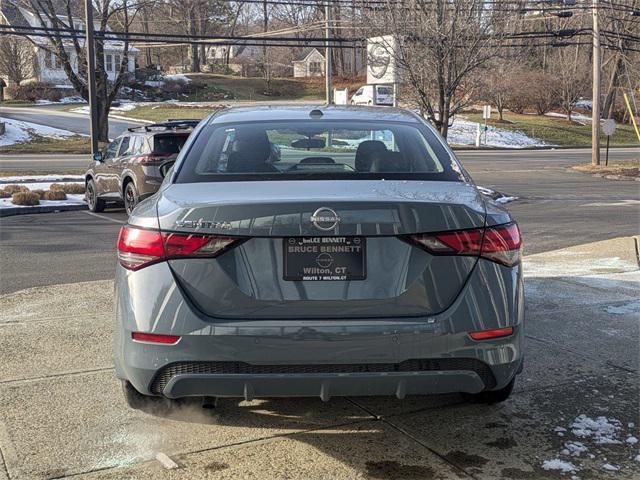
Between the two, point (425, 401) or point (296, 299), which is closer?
point (296, 299)

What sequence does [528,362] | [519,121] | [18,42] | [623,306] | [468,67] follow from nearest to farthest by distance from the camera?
[528,362] < [623,306] < [468,67] < [519,121] < [18,42]

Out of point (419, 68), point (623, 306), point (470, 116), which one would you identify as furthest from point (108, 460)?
point (470, 116)

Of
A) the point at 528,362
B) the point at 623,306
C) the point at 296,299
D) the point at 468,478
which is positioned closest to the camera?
the point at 296,299

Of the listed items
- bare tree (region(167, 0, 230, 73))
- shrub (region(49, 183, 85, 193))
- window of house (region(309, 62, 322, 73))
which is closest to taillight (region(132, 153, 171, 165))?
shrub (region(49, 183, 85, 193))

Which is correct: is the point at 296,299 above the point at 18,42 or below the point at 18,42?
below

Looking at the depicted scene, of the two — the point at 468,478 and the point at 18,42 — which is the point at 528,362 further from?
the point at 18,42

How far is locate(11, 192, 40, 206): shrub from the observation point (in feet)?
47.4

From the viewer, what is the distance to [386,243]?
314cm

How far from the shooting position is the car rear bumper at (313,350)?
309 centimetres

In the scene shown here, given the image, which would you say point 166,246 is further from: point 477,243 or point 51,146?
point 51,146

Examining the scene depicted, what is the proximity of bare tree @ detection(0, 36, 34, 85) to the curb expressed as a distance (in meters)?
49.3

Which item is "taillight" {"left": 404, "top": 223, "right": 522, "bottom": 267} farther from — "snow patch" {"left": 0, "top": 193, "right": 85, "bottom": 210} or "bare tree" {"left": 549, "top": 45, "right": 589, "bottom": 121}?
"bare tree" {"left": 549, "top": 45, "right": 589, "bottom": 121}

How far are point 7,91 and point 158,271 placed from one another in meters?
63.0

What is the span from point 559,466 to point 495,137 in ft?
147
